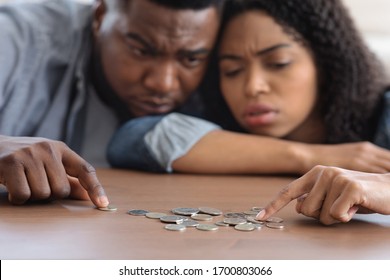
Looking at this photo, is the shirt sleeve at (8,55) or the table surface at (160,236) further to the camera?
the shirt sleeve at (8,55)

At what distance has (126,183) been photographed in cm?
132

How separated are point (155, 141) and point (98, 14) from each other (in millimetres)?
612

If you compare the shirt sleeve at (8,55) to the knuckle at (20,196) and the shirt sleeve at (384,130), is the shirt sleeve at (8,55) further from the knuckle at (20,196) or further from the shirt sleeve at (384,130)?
the shirt sleeve at (384,130)

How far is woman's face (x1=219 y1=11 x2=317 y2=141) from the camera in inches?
66.2

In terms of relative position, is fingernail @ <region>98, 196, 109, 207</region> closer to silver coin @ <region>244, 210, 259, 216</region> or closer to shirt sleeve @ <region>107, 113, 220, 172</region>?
silver coin @ <region>244, 210, 259, 216</region>

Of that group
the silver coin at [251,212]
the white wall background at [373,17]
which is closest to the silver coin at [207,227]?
the silver coin at [251,212]

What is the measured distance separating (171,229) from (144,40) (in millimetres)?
942

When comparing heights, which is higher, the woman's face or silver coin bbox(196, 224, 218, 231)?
the woman's face

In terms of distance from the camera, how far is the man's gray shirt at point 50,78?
173cm

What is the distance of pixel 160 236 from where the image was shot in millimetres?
852

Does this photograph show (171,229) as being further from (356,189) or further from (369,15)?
(369,15)

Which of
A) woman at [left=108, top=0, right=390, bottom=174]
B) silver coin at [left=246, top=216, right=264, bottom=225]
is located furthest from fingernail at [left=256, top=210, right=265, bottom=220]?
woman at [left=108, top=0, right=390, bottom=174]
